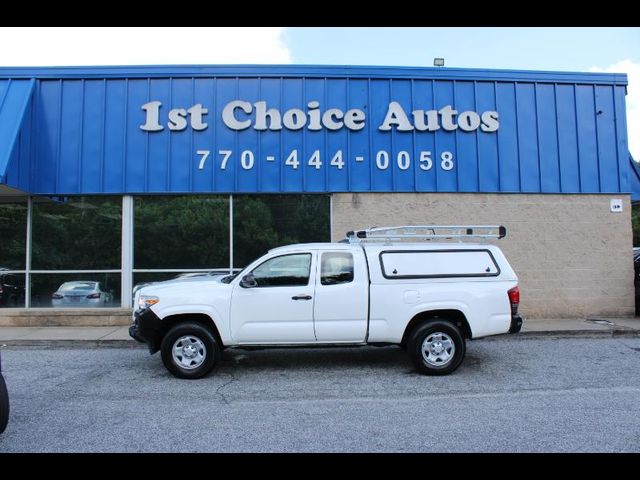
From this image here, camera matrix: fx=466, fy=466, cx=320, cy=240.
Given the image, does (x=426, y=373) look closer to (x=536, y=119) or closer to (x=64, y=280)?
(x=536, y=119)

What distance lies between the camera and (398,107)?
11.4 meters

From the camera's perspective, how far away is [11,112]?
10.6m

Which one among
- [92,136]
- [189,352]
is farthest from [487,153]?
[92,136]

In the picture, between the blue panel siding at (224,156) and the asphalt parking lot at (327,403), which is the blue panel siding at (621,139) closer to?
the asphalt parking lot at (327,403)

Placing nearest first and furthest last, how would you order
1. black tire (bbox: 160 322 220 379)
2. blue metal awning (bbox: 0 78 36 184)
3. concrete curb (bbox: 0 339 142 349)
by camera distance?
1. black tire (bbox: 160 322 220 379)
2. concrete curb (bbox: 0 339 142 349)
3. blue metal awning (bbox: 0 78 36 184)

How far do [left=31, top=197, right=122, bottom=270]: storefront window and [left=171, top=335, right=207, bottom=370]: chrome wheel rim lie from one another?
5476 mm

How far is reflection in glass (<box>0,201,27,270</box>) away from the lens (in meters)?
11.2

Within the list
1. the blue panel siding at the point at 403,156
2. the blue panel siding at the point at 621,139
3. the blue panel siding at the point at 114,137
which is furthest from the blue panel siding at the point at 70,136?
the blue panel siding at the point at 621,139

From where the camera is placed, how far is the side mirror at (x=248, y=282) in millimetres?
6590

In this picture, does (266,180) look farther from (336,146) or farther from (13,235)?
(13,235)

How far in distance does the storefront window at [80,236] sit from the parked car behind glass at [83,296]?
1.42 feet

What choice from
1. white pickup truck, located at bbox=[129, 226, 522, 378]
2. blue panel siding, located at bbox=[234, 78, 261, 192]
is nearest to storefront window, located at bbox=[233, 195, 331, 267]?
blue panel siding, located at bbox=[234, 78, 261, 192]

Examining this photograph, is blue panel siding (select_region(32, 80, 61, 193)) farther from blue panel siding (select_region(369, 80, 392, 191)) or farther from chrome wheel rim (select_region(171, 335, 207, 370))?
blue panel siding (select_region(369, 80, 392, 191))
